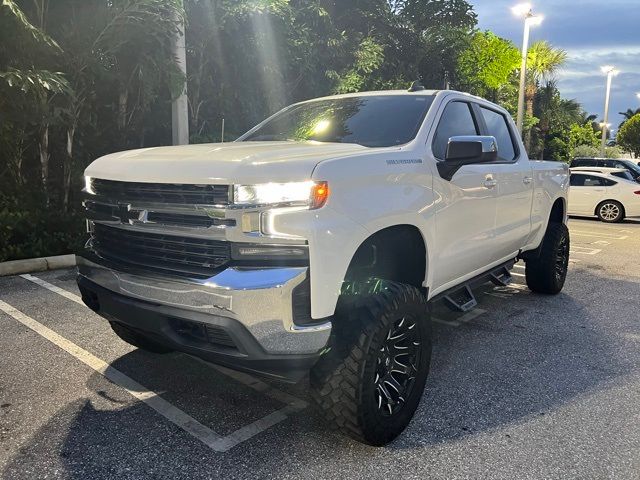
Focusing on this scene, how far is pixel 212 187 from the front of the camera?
97.3 inches

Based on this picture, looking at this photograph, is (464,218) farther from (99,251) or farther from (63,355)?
(63,355)

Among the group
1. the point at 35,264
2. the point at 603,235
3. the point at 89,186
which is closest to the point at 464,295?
the point at 89,186

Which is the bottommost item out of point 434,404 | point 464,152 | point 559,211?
point 434,404

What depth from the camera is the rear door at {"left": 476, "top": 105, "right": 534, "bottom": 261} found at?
14.1 feet

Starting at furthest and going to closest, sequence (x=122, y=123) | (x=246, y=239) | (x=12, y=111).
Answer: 1. (x=122, y=123)
2. (x=12, y=111)
3. (x=246, y=239)

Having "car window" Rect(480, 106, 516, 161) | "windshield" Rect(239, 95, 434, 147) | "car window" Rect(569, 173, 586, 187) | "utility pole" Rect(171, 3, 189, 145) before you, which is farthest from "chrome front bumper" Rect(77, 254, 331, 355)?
"car window" Rect(569, 173, 586, 187)

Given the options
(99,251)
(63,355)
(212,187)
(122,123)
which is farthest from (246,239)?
(122,123)

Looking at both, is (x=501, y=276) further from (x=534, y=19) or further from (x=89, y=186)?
(x=534, y=19)

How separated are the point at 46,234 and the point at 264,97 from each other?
600cm

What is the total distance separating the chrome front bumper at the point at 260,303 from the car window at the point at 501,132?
2.79 m

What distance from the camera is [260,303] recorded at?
2.35m

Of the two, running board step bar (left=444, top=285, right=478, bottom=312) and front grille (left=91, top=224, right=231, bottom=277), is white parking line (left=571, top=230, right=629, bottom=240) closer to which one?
running board step bar (left=444, top=285, right=478, bottom=312)

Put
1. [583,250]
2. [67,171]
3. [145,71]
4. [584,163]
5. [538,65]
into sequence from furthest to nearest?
[538,65] → [584,163] → [583,250] → [145,71] → [67,171]

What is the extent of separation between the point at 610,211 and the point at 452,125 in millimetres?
12613
